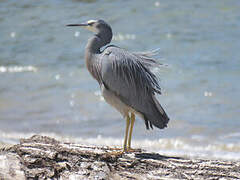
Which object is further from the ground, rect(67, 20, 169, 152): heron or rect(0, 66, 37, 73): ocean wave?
rect(0, 66, 37, 73): ocean wave

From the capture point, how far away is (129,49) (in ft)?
37.2

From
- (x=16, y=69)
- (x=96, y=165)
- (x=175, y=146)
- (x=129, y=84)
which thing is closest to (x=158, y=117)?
(x=129, y=84)

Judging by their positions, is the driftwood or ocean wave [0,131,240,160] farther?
ocean wave [0,131,240,160]

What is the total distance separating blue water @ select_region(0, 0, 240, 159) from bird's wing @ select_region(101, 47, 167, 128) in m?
0.36

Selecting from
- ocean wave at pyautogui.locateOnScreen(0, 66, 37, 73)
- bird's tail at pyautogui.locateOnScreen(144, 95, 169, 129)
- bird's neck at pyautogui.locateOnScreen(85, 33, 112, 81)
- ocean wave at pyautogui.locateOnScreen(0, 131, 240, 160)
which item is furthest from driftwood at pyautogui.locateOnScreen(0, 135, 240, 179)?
ocean wave at pyautogui.locateOnScreen(0, 66, 37, 73)

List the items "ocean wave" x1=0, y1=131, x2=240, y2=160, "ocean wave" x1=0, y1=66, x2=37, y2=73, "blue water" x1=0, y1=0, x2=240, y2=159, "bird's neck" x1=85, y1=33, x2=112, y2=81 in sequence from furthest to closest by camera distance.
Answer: "ocean wave" x1=0, y1=66, x2=37, y2=73 → "blue water" x1=0, y1=0, x2=240, y2=159 → "ocean wave" x1=0, y1=131, x2=240, y2=160 → "bird's neck" x1=85, y1=33, x2=112, y2=81

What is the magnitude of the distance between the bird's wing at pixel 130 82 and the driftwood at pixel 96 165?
0.51 metres

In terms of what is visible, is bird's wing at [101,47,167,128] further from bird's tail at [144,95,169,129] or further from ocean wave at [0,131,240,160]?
ocean wave at [0,131,240,160]

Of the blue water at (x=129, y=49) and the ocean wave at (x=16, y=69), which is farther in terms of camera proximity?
the ocean wave at (x=16, y=69)

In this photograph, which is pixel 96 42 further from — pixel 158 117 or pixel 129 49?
pixel 129 49

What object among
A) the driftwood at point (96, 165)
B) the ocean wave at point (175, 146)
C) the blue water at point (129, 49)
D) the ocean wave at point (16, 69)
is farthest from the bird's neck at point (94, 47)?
the ocean wave at point (16, 69)

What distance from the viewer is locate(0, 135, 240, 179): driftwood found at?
3.78m

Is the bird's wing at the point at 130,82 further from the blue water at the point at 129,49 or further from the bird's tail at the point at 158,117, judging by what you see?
the blue water at the point at 129,49

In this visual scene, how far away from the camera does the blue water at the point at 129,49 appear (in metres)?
7.41
